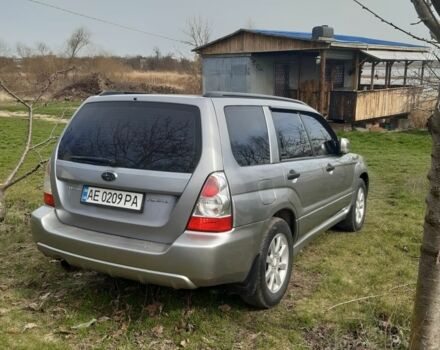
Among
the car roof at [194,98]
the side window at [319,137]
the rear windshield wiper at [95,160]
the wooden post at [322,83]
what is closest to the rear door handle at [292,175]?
the car roof at [194,98]

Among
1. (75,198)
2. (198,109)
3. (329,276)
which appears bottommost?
(329,276)

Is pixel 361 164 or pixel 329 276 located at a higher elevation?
pixel 361 164

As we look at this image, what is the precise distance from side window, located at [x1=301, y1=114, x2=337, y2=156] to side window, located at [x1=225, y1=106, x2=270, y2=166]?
1.00 metres

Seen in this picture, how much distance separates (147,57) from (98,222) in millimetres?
70337

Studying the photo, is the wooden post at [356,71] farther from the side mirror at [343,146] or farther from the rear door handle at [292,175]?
the rear door handle at [292,175]

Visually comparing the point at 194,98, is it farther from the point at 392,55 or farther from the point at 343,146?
the point at 392,55

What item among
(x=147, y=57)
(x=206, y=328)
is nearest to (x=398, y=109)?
→ (x=206, y=328)

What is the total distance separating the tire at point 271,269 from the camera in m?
3.32

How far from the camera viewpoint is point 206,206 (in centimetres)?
295

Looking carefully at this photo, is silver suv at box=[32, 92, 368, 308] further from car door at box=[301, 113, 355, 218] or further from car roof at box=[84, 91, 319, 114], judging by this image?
car door at box=[301, 113, 355, 218]

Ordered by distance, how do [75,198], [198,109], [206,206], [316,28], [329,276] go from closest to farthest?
[206,206]
[198,109]
[75,198]
[329,276]
[316,28]

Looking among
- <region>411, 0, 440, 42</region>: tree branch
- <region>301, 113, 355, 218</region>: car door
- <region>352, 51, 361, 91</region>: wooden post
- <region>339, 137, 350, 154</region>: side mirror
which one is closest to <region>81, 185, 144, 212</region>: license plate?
<region>411, 0, 440, 42</region>: tree branch

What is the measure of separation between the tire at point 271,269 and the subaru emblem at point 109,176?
1189mm

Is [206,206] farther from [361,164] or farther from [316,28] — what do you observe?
[316,28]
